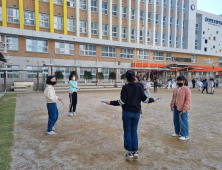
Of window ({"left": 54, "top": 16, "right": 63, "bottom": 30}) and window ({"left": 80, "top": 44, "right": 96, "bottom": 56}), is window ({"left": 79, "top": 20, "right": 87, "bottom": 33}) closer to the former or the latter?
window ({"left": 80, "top": 44, "right": 96, "bottom": 56})

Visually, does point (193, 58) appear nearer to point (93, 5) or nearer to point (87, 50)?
point (93, 5)

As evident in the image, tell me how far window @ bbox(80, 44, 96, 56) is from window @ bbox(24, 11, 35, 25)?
739cm

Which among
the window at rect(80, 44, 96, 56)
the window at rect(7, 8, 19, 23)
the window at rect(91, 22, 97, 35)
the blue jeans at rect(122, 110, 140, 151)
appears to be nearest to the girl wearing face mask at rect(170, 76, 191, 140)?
the blue jeans at rect(122, 110, 140, 151)

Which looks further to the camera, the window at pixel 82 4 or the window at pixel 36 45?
the window at pixel 82 4

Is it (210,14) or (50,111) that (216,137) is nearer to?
(50,111)

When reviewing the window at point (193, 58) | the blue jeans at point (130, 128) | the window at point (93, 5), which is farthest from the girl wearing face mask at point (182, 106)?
the window at point (193, 58)

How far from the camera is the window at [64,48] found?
23188 millimetres

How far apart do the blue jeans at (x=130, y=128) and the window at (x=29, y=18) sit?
23.3 metres

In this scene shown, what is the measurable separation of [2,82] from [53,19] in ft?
36.1

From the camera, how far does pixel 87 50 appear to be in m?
25.4

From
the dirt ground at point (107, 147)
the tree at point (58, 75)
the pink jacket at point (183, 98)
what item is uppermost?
the tree at point (58, 75)

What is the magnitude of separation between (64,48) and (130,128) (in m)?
22.5

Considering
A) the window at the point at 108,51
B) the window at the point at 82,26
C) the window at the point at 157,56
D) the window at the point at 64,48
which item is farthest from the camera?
the window at the point at 157,56

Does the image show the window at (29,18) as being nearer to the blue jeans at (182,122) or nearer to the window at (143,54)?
the window at (143,54)
